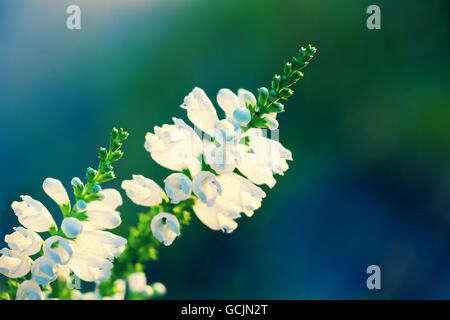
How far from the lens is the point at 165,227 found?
49cm

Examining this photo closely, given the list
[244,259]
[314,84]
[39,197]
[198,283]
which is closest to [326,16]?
[314,84]

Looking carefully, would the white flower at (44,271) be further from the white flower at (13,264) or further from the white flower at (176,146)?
the white flower at (176,146)

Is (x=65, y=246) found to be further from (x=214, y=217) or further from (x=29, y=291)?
(x=214, y=217)

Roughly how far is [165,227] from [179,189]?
0.05 m

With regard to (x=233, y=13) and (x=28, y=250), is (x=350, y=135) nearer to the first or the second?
(x=233, y=13)

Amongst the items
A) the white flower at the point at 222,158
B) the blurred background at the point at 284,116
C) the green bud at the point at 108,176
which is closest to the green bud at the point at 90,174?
the green bud at the point at 108,176

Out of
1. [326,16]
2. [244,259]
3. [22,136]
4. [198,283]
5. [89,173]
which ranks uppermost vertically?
[326,16]

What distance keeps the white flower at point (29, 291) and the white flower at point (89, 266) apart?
0.14ft

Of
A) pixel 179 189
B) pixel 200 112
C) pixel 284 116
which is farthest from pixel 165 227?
pixel 284 116

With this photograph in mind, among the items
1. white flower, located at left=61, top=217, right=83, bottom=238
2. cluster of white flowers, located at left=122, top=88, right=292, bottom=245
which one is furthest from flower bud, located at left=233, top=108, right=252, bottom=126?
white flower, located at left=61, top=217, right=83, bottom=238
